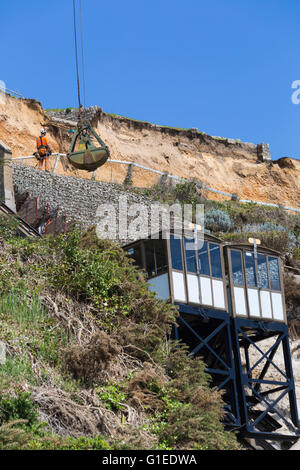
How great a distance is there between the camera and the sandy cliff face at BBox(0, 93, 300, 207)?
126ft

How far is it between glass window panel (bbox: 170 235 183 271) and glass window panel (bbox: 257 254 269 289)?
2359mm

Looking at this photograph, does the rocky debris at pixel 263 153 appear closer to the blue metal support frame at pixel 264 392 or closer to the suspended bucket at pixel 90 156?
the blue metal support frame at pixel 264 392

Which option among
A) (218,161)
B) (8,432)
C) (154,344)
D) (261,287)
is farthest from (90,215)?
(218,161)

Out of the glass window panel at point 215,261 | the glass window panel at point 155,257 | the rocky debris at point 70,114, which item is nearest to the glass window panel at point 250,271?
the glass window panel at point 215,261

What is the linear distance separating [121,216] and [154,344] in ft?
39.4

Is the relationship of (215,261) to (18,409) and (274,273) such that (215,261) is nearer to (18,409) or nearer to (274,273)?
(274,273)

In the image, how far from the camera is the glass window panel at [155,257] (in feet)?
54.2

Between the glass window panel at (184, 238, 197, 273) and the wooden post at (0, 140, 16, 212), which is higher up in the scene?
the wooden post at (0, 140, 16, 212)

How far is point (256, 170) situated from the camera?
4638 cm

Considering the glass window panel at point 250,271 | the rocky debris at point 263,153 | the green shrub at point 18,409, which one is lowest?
the green shrub at point 18,409

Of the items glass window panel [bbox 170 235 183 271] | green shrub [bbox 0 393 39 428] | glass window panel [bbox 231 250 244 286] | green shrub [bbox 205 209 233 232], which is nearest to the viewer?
green shrub [bbox 0 393 39 428]

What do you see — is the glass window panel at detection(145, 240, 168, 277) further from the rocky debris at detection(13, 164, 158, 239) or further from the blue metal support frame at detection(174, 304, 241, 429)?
the rocky debris at detection(13, 164, 158, 239)

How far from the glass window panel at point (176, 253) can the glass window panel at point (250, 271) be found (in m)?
2.02

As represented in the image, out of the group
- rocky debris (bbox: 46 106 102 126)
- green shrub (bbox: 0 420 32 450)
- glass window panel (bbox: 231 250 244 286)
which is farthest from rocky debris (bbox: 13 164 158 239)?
green shrub (bbox: 0 420 32 450)
